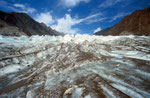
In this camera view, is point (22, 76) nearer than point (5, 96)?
No

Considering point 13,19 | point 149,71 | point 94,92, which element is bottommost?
point 94,92

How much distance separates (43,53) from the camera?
6.89 meters

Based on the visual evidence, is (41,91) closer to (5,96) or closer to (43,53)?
(5,96)

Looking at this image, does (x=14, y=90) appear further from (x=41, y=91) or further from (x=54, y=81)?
(x=54, y=81)

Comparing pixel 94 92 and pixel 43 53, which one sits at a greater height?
pixel 43 53

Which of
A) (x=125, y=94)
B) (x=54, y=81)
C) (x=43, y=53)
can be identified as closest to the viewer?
(x=125, y=94)

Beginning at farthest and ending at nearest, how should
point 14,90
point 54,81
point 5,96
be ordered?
point 54,81 → point 14,90 → point 5,96

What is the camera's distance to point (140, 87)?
258 cm

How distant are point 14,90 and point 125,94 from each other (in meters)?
4.05

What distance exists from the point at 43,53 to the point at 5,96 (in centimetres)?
435

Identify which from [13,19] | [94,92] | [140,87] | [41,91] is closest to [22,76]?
[41,91]

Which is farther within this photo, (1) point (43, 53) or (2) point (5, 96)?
(1) point (43, 53)

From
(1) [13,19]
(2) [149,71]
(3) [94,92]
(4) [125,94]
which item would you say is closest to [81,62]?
(3) [94,92]

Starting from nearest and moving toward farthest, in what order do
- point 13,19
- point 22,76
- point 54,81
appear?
point 54,81 < point 22,76 < point 13,19
